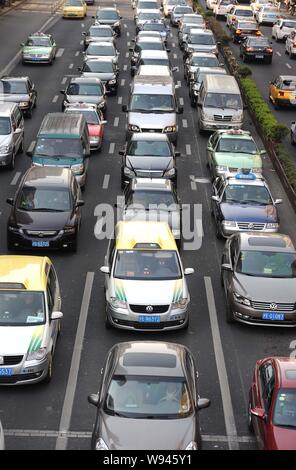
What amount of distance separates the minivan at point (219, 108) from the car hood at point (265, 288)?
1681cm

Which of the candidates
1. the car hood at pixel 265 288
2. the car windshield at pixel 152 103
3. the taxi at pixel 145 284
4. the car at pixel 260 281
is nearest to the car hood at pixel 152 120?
the car windshield at pixel 152 103

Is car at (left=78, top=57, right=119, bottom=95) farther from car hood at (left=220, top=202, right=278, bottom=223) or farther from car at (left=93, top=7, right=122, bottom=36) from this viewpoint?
car at (left=93, top=7, right=122, bottom=36)

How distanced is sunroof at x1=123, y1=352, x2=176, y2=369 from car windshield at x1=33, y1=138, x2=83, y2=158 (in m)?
14.7

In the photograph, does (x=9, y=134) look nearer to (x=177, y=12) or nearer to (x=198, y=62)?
(x=198, y=62)

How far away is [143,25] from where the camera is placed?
57.8 m

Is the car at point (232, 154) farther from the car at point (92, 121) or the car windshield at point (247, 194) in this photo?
the car at point (92, 121)

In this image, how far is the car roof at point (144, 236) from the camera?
63.6 feet

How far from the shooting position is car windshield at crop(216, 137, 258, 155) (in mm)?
30172

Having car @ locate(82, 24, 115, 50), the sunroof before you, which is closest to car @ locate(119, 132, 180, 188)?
the sunroof

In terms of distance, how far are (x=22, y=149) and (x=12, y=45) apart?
2431 centimetres

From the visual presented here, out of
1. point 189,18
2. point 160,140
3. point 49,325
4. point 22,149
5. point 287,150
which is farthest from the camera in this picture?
point 189,18

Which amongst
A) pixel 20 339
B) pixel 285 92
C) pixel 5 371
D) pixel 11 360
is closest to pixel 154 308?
pixel 20 339

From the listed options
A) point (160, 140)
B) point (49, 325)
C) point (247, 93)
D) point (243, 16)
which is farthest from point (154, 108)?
point (243, 16)

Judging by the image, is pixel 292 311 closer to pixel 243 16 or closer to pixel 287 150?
pixel 287 150
